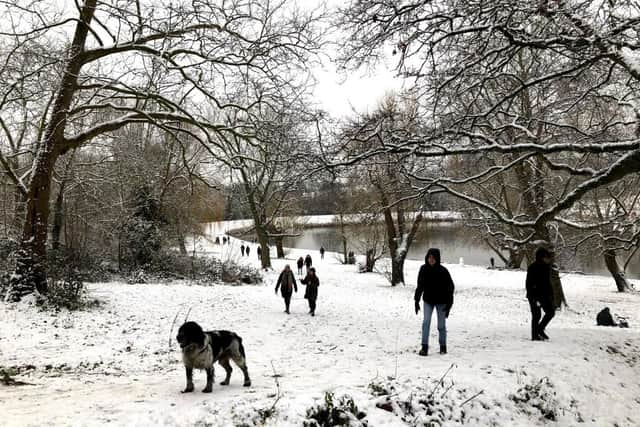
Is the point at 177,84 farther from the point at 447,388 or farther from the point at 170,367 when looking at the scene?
the point at 447,388

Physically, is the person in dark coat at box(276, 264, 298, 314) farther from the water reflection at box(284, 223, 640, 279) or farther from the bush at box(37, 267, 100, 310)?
the water reflection at box(284, 223, 640, 279)

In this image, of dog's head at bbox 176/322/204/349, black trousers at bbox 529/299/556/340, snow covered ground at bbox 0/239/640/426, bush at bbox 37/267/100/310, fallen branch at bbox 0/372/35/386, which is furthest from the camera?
bush at bbox 37/267/100/310

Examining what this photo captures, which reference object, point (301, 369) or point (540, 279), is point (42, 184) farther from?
point (540, 279)

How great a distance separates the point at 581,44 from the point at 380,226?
26119 millimetres

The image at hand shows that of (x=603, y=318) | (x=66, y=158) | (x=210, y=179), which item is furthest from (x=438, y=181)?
(x=210, y=179)

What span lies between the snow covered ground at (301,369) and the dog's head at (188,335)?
64cm

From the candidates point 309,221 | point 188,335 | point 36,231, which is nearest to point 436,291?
point 188,335

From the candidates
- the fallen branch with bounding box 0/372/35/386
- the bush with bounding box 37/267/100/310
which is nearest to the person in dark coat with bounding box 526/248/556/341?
the fallen branch with bounding box 0/372/35/386

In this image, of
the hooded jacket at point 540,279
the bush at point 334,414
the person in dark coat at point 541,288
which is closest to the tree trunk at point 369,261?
the person in dark coat at point 541,288

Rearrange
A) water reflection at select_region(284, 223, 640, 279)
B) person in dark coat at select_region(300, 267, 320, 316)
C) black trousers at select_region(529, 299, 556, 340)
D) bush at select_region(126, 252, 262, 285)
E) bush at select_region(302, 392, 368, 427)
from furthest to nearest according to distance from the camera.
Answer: water reflection at select_region(284, 223, 640, 279) → bush at select_region(126, 252, 262, 285) → person in dark coat at select_region(300, 267, 320, 316) → black trousers at select_region(529, 299, 556, 340) → bush at select_region(302, 392, 368, 427)

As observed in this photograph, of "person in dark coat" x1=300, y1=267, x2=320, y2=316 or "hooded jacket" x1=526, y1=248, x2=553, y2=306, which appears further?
"person in dark coat" x1=300, y1=267, x2=320, y2=316

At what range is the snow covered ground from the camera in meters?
5.09

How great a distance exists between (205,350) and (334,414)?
174cm

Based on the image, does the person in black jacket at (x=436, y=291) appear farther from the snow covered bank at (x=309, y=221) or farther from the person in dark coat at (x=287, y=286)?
the snow covered bank at (x=309, y=221)
